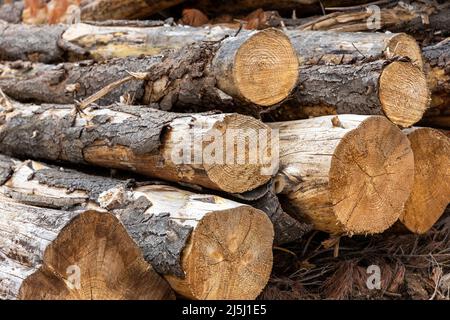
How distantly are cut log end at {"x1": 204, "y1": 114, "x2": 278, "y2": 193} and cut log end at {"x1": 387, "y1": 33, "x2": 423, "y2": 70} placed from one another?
3.19ft

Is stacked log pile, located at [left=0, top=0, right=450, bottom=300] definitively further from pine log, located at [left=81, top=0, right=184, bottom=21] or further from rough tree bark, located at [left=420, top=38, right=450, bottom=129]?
pine log, located at [left=81, top=0, right=184, bottom=21]

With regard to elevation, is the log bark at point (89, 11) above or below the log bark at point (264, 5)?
below

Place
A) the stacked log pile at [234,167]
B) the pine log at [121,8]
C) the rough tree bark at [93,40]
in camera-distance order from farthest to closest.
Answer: the pine log at [121,8] → the rough tree bark at [93,40] → the stacked log pile at [234,167]

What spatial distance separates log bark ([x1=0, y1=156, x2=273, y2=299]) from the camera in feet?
8.84

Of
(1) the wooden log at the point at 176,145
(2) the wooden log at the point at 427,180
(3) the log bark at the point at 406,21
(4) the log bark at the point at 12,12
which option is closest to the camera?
(1) the wooden log at the point at 176,145

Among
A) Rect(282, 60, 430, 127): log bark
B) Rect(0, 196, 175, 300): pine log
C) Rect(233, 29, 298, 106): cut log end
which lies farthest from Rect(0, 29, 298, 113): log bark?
Rect(0, 196, 175, 300): pine log

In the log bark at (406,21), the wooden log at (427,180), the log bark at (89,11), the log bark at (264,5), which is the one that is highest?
the log bark at (406,21)

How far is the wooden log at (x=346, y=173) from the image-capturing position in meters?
3.01

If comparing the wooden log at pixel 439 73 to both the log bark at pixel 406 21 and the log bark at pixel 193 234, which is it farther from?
the log bark at pixel 193 234

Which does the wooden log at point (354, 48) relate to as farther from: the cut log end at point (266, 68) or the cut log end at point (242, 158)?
the cut log end at point (242, 158)

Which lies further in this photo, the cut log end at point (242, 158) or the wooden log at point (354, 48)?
the wooden log at point (354, 48)

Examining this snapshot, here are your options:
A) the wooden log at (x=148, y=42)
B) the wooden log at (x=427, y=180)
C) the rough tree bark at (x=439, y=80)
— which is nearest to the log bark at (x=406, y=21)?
the rough tree bark at (x=439, y=80)

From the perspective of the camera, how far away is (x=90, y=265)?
2498mm

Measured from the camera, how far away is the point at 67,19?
5762mm
